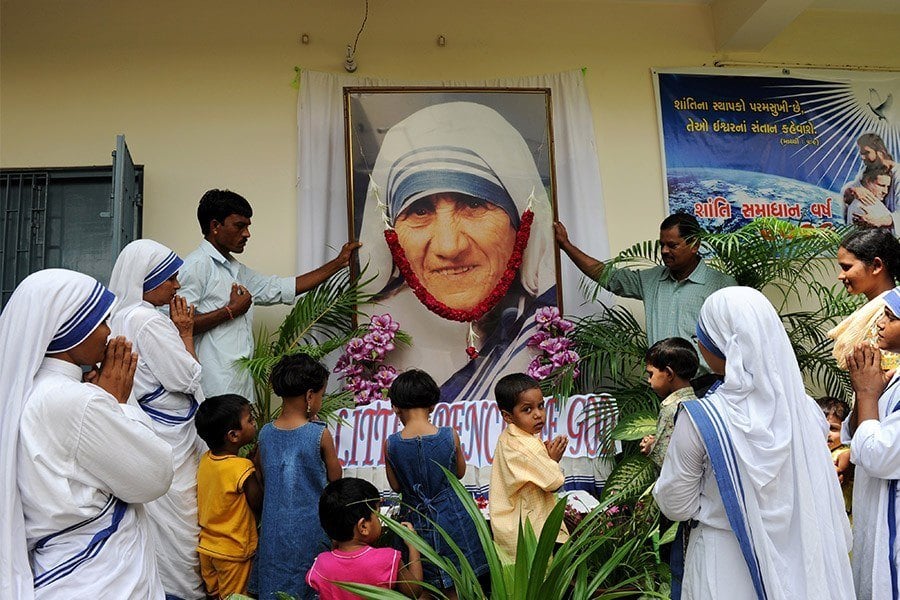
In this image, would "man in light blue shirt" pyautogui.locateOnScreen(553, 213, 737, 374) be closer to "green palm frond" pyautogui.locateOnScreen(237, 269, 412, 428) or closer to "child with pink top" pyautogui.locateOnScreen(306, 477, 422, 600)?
"green palm frond" pyautogui.locateOnScreen(237, 269, 412, 428)

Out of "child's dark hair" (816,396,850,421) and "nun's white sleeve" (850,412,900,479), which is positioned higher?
"child's dark hair" (816,396,850,421)

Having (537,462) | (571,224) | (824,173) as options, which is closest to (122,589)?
(537,462)

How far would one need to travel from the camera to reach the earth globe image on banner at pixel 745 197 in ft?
21.2

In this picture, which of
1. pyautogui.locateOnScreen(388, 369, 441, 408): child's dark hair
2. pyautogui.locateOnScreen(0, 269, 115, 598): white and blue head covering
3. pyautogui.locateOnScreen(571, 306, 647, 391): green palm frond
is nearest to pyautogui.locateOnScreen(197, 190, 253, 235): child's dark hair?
pyautogui.locateOnScreen(388, 369, 441, 408): child's dark hair

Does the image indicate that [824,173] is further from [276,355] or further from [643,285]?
[276,355]

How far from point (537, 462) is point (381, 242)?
252cm

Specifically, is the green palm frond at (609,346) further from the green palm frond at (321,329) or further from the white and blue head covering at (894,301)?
the white and blue head covering at (894,301)

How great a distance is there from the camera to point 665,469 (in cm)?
304

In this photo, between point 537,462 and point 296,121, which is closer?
point 537,462

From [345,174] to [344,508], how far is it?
3163 mm

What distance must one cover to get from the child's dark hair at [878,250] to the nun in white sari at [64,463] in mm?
2861

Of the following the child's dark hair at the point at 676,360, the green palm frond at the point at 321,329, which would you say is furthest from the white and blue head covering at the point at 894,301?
the green palm frond at the point at 321,329

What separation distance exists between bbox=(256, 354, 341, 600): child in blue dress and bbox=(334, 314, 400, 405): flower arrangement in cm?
136

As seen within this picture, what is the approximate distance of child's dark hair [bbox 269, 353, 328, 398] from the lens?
397 cm
